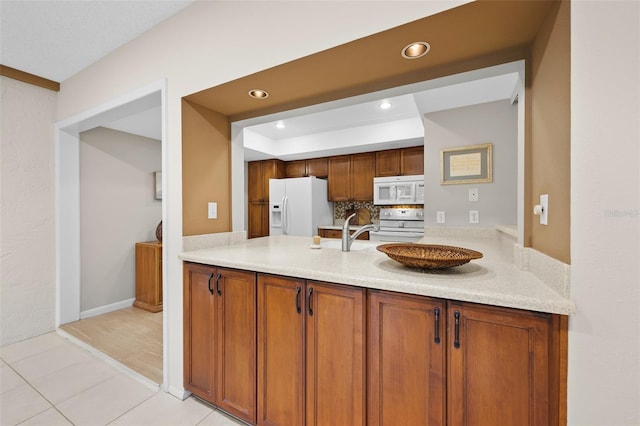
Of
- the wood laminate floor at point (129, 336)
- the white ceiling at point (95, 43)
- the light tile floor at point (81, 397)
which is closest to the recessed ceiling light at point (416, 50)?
the white ceiling at point (95, 43)

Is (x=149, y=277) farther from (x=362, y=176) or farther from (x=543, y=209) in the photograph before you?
(x=543, y=209)

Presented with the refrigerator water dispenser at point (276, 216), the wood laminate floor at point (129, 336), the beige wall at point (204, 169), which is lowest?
the wood laminate floor at point (129, 336)

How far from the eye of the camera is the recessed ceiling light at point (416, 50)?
121 cm

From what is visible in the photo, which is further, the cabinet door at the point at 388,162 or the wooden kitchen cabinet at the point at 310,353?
the cabinet door at the point at 388,162

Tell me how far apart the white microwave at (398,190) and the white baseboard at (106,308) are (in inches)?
A: 147

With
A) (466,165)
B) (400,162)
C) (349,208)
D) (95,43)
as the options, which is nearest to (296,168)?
(349,208)

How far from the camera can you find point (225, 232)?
2062 millimetres

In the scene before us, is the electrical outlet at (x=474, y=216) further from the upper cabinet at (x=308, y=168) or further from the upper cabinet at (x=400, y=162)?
the upper cabinet at (x=308, y=168)

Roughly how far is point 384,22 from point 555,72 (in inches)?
26.4

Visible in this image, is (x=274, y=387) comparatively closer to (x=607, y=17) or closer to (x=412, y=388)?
(x=412, y=388)

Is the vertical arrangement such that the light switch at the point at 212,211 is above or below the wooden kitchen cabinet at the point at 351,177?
below

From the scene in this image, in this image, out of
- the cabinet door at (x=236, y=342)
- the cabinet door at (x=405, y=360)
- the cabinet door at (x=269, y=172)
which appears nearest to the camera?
the cabinet door at (x=405, y=360)

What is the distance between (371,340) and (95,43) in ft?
9.24

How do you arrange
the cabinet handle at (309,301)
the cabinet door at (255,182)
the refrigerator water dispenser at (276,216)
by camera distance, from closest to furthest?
the cabinet handle at (309,301) → the refrigerator water dispenser at (276,216) → the cabinet door at (255,182)
